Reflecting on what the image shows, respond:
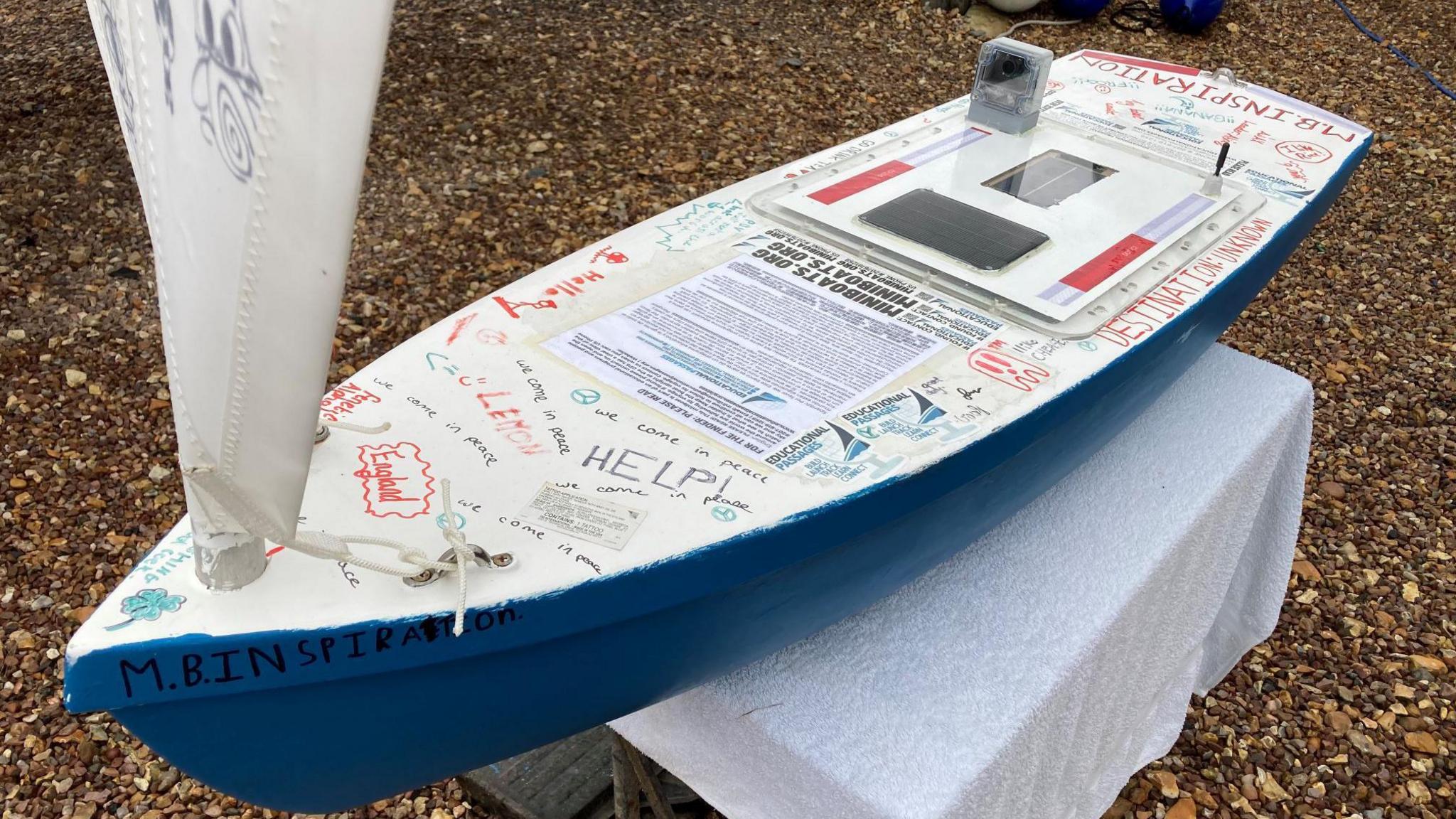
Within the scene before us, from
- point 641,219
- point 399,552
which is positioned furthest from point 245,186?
point 641,219

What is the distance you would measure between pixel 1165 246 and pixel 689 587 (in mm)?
1236

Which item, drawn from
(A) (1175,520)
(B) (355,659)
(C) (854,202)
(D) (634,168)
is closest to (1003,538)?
(A) (1175,520)

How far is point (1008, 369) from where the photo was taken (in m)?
1.71

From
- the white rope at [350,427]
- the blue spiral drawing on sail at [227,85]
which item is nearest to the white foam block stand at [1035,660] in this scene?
the white rope at [350,427]

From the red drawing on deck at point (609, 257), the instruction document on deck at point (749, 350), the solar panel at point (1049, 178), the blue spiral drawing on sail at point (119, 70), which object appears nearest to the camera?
the blue spiral drawing on sail at point (119, 70)

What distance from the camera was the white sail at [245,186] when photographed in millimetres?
847

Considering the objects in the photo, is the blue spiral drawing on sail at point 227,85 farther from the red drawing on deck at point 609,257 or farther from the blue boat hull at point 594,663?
the red drawing on deck at point 609,257

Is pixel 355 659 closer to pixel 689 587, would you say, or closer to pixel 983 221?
pixel 689 587

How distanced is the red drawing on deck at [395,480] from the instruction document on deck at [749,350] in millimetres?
313

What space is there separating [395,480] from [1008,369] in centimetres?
94

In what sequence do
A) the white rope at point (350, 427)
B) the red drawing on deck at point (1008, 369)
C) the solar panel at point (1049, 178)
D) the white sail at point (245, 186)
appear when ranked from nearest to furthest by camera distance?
the white sail at point (245, 186) → the white rope at point (350, 427) → the red drawing on deck at point (1008, 369) → the solar panel at point (1049, 178)

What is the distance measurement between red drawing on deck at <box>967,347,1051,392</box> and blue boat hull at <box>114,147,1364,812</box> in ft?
0.19

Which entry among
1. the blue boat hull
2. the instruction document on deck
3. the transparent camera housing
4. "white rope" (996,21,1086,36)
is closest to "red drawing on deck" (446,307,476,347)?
the instruction document on deck

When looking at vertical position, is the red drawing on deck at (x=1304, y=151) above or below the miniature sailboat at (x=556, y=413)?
above
